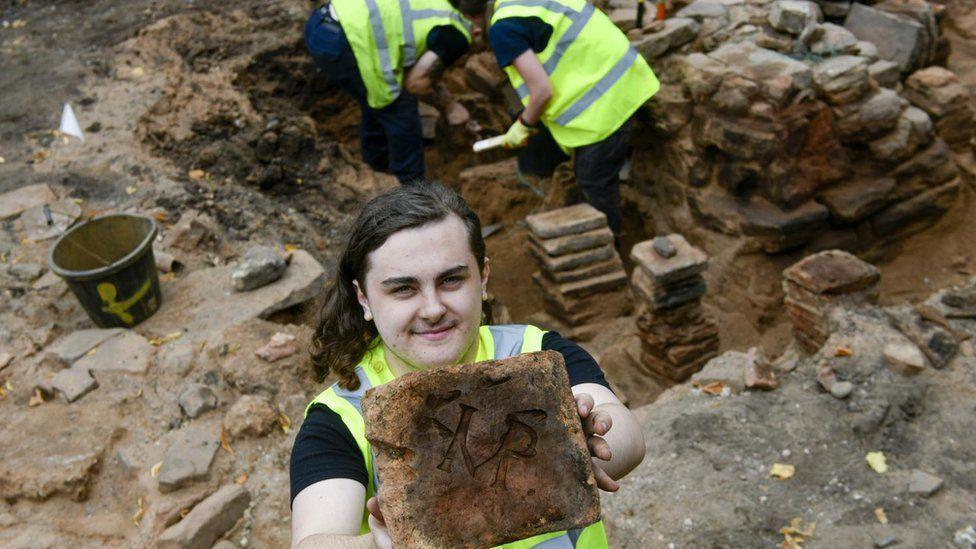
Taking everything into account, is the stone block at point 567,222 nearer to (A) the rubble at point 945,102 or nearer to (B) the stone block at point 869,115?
(B) the stone block at point 869,115

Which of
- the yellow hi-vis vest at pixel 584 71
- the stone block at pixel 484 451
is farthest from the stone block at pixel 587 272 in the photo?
the stone block at pixel 484 451

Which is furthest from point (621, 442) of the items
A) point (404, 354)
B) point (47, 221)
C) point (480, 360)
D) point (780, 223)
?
point (47, 221)

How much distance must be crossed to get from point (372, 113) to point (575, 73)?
68.3 inches

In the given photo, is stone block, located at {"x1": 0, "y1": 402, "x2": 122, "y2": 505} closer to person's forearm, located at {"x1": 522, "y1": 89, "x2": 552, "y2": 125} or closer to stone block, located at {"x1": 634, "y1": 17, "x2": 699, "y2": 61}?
person's forearm, located at {"x1": 522, "y1": 89, "x2": 552, "y2": 125}

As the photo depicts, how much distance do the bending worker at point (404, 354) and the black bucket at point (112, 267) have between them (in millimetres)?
2574

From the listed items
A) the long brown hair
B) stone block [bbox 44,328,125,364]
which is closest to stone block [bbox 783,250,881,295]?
the long brown hair

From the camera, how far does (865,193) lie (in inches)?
232

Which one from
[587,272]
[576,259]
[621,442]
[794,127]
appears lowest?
[587,272]

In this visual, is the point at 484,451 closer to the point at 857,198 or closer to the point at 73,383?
the point at 73,383

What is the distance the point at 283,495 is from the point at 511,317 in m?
2.86

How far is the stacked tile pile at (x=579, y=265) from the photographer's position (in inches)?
212

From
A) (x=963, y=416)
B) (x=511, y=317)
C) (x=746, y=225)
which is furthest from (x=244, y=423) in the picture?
(x=746, y=225)

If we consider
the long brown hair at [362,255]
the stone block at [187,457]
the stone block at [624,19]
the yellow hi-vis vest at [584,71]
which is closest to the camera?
the long brown hair at [362,255]

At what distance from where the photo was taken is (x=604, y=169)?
215 inches
